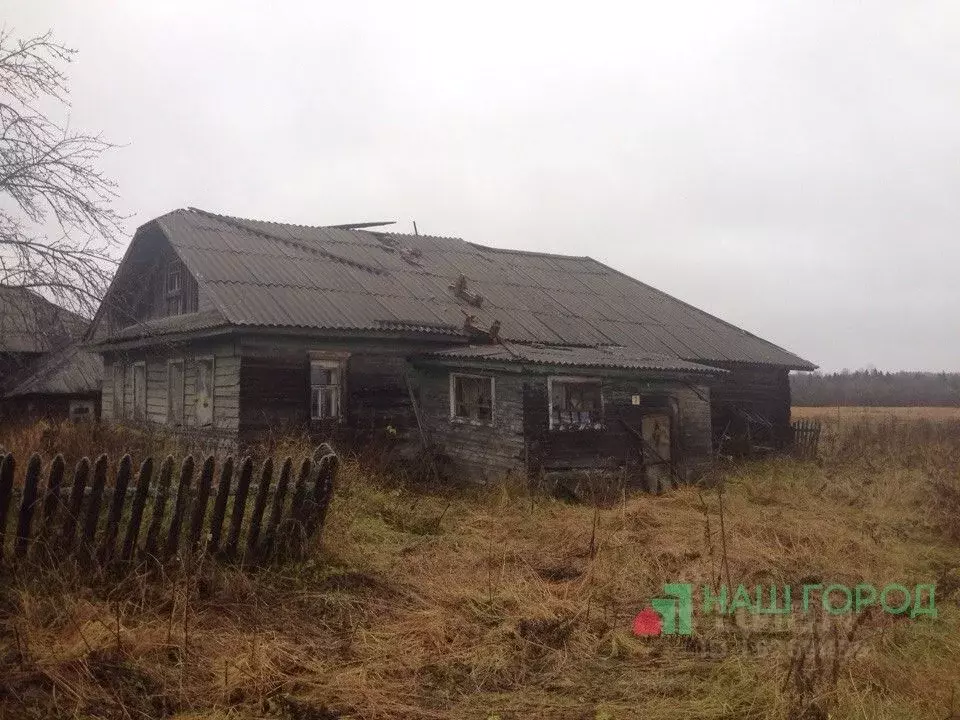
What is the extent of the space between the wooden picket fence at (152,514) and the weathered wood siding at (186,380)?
572 centimetres

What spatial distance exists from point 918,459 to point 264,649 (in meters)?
18.1

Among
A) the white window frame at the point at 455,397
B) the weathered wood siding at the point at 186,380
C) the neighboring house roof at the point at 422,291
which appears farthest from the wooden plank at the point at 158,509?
the white window frame at the point at 455,397

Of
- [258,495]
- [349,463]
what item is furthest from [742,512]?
[258,495]

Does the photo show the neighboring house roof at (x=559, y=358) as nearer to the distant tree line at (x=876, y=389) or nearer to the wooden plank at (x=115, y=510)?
the wooden plank at (x=115, y=510)

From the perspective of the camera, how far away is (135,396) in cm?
1781

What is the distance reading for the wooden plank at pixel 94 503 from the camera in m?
5.78

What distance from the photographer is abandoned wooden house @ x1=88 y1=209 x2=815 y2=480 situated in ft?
43.8

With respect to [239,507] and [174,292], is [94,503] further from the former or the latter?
[174,292]

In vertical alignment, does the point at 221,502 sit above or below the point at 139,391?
below

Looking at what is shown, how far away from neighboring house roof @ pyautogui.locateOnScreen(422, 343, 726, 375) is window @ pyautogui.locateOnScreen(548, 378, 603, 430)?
1.48 ft

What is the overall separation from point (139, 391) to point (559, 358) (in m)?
10.6

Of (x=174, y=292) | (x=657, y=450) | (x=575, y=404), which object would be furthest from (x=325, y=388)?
(x=657, y=450)

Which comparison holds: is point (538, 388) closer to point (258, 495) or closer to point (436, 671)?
point (258, 495)

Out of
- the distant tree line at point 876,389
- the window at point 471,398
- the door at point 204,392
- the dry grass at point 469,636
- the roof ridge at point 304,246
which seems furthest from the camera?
the distant tree line at point 876,389
